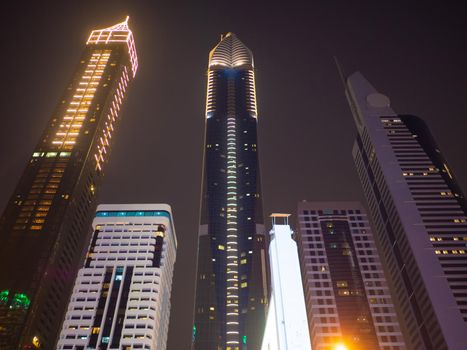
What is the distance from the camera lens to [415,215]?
122625 mm

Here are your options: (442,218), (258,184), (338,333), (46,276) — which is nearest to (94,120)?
(46,276)

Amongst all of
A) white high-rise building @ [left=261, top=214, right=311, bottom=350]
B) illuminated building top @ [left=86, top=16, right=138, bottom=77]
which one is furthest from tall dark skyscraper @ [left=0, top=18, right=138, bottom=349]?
white high-rise building @ [left=261, top=214, right=311, bottom=350]

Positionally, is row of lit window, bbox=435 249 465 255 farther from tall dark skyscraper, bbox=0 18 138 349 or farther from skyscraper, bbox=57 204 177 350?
tall dark skyscraper, bbox=0 18 138 349

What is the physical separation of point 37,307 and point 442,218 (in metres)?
110

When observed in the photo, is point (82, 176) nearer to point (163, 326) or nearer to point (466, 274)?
point (163, 326)

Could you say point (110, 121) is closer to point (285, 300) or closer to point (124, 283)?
point (124, 283)

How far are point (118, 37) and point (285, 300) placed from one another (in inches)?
5994

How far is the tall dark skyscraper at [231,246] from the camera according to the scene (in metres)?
138

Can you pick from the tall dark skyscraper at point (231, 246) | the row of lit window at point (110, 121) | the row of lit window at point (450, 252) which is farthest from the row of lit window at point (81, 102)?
the row of lit window at point (450, 252)

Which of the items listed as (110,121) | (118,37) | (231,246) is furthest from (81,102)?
(231,246)

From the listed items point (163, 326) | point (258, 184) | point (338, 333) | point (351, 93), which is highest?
point (351, 93)

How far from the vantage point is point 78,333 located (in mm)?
111688

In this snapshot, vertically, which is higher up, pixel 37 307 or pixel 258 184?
pixel 258 184

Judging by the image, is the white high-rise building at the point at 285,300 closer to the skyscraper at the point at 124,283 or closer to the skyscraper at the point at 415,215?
the skyscraper at the point at 415,215
